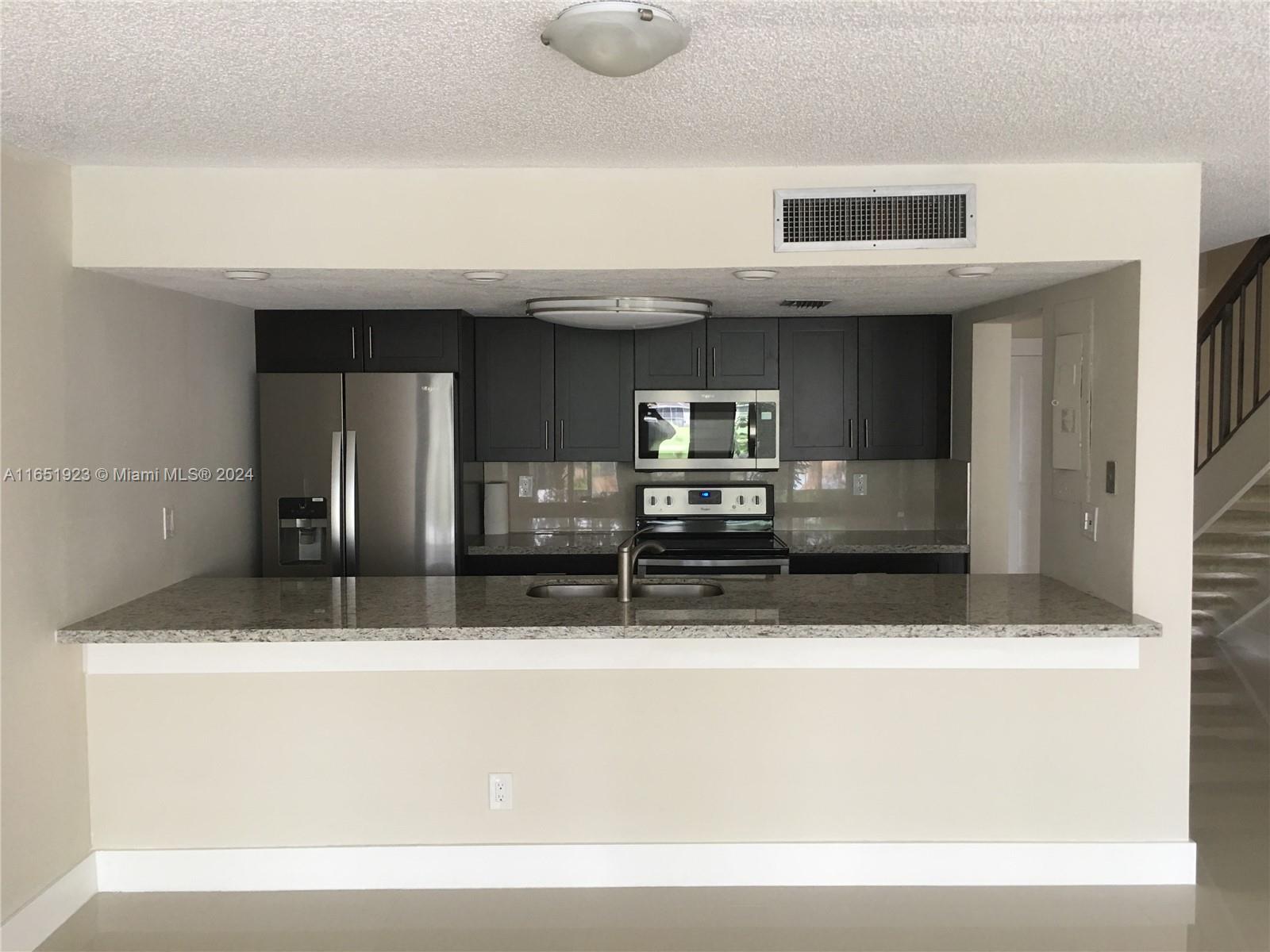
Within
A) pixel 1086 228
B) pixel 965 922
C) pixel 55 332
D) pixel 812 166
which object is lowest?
pixel 965 922

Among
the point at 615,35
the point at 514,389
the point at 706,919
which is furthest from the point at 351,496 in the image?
the point at 615,35

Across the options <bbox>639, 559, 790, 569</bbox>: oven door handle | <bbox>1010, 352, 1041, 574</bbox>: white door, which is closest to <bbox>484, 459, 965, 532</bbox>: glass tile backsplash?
<bbox>639, 559, 790, 569</bbox>: oven door handle

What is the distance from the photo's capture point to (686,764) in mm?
3436

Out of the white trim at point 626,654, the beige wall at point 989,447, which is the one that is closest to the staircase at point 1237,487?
the beige wall at point 989,447

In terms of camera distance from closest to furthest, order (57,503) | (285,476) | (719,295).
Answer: (57,503), (719,295), (285,476)

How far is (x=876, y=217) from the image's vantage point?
3.28 metres

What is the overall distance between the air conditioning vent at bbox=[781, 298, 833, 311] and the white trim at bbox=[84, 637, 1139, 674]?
66.2 inches

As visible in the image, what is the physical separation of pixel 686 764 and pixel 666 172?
1893mm

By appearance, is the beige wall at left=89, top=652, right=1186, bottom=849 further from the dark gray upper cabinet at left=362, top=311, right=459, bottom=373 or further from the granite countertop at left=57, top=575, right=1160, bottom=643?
the dark gray upper cabinet at left=362, top=311, right=459, bottom=373

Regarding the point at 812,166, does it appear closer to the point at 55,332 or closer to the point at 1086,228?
the point at 1086,228

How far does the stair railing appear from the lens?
21.7ft

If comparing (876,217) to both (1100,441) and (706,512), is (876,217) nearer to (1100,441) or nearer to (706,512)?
(1100,441)

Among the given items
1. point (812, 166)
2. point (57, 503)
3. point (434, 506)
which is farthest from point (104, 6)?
point (434, 506)

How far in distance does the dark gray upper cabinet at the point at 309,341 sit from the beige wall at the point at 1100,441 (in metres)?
3.01
